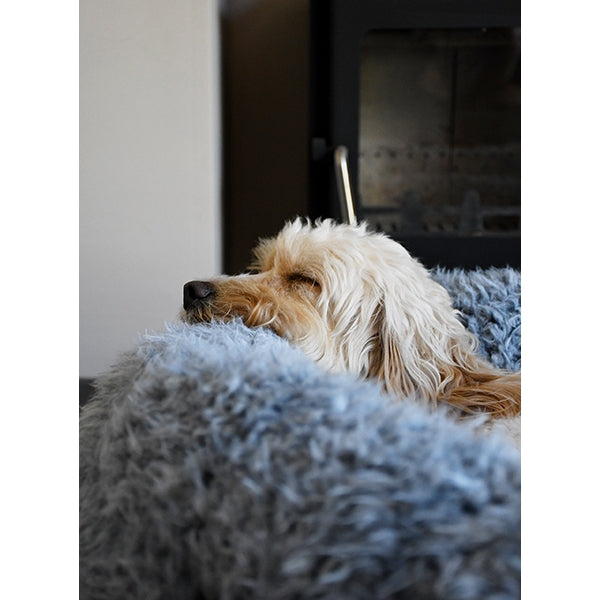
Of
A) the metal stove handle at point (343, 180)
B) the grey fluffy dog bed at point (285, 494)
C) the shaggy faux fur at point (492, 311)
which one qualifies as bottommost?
the grey fluffy dog bed at point (285, 494)

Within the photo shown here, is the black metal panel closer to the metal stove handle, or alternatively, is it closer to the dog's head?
the metal stove handle

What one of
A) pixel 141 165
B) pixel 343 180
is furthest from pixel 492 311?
A: pixel 141 165

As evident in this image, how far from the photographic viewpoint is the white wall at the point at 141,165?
2307 mm

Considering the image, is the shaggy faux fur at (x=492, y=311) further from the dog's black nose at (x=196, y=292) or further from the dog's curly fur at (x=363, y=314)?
the dog's black nose at (x=196, y=292)

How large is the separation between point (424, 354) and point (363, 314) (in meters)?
0.12

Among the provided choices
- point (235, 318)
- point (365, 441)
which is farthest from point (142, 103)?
point (365, 441)

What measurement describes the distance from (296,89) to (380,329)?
1.92 metres

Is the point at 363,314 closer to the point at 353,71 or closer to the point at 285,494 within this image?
the point at 285,494

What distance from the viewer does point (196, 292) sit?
3.67ft

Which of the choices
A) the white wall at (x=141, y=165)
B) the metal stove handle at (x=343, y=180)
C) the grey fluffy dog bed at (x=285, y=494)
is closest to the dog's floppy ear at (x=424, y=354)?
the grey fluffy dog bed at (x=285, y=494)

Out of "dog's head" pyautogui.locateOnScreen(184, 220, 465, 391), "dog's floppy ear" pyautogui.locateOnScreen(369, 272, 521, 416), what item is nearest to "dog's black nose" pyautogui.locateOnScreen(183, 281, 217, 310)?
"dog's head" pyautogui.locateOnScreen(184, 220, 465, 391)

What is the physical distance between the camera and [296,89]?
2846 millimetres
